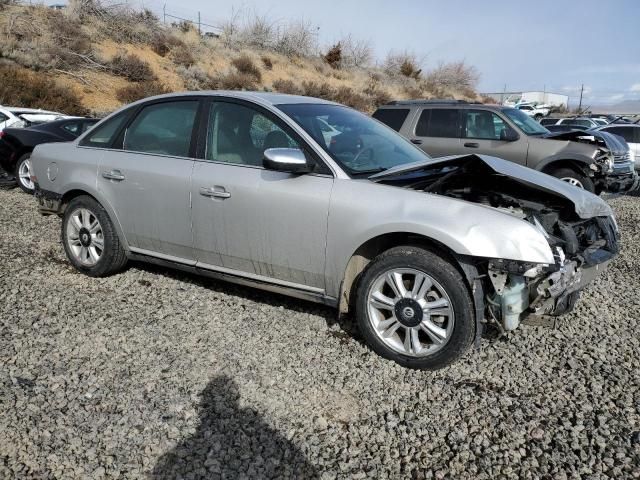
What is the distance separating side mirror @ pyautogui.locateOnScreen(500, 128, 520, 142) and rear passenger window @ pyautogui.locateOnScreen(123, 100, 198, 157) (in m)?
6.38

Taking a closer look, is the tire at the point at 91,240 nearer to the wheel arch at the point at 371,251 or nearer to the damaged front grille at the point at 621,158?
the wheel arch at the point at 371,251

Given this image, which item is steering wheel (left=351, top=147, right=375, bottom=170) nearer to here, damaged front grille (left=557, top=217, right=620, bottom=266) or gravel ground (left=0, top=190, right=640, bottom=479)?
gravel ground (left=0, top=190, right=640, bottom=479)

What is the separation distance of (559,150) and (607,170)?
0.82m

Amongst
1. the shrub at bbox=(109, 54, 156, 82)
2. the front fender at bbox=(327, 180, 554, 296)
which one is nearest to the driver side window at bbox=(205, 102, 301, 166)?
the front fender at bbox=(327, 180, 554, 296)

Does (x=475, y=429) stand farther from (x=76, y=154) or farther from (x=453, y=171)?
(x=76, y=154)

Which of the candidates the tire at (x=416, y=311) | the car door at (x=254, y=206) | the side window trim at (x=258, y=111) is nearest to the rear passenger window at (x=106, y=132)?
the side window trim at (x=258, y=111)

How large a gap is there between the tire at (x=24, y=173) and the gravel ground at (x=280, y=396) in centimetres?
542

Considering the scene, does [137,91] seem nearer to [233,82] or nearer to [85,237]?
[233,82]

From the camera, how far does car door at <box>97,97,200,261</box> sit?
431cm

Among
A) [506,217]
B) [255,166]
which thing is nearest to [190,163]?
[255,166]

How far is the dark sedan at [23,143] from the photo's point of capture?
943 cm

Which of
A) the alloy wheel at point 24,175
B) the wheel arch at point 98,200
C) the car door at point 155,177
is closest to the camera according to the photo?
the car door at point 155,177

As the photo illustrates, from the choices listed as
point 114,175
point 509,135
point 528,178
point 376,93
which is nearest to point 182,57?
point 376,93

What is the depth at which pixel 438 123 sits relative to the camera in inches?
380
